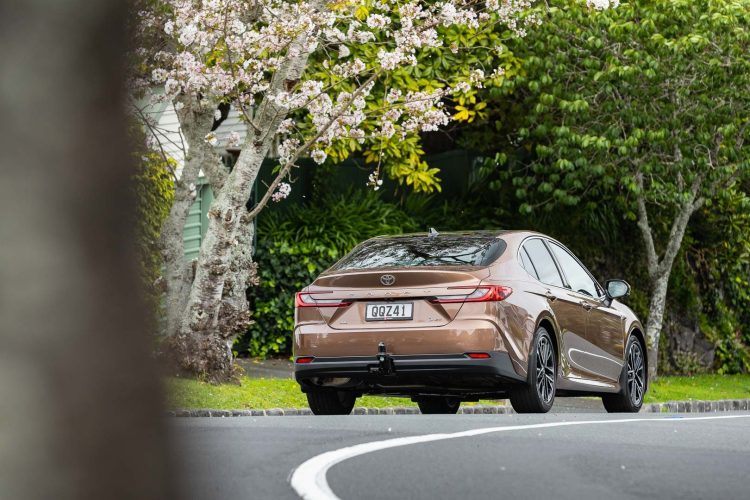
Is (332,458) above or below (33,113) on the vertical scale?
below

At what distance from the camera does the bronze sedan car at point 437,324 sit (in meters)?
10.4

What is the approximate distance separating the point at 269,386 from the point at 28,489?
12208 millimetres

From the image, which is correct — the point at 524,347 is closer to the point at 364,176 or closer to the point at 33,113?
the point at 33,113

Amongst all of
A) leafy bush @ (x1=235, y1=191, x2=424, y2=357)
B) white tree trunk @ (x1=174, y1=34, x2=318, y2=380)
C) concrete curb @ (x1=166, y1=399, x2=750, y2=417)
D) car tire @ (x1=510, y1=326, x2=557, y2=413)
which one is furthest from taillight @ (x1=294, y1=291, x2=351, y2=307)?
leafy bush @ (x1=235, y1=191, x2=424, y2=357)

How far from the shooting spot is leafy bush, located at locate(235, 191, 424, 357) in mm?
19672

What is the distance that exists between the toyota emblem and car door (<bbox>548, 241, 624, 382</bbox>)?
7.51ft

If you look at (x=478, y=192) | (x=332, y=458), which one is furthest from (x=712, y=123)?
(x=332, y=458)

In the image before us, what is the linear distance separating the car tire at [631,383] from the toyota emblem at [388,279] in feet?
11.6

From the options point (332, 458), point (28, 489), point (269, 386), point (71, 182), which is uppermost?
point (71, 182)

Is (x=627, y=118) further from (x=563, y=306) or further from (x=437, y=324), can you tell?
(x=437, y=324)

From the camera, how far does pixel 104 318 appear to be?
268 cm

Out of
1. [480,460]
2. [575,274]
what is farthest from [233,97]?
[480,460]

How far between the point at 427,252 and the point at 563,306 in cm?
143

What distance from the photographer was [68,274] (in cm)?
264
